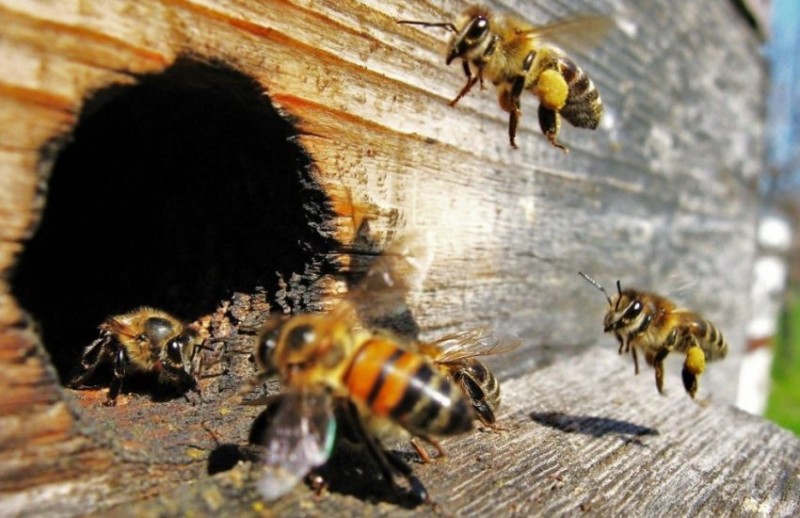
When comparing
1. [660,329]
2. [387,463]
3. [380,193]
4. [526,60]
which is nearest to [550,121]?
[526,60]

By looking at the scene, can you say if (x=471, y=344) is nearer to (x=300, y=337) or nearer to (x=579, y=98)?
(x=300, y=337)

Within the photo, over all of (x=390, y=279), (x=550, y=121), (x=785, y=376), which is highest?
(x=550, y=121)

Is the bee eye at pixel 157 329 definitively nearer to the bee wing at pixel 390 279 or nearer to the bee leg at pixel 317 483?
the bee wing at pixel 390 279

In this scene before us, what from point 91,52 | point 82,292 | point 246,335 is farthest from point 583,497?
point 82,292

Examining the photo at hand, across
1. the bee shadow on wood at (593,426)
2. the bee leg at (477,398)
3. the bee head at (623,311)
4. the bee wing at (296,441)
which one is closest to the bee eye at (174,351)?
the bee wing at (296,441)

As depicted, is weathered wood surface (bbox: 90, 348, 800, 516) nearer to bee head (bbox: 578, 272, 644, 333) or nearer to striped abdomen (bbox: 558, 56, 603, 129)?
bee head (bbox: 578, 272, 644, 333)

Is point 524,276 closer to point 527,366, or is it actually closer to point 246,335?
point 527,366
